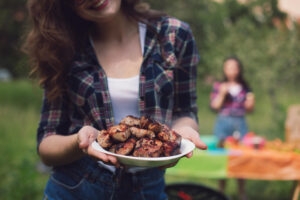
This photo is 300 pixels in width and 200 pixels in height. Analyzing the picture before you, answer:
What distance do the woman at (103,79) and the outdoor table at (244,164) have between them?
251 centimetres

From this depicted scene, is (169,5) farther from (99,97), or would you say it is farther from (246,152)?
(99,97)

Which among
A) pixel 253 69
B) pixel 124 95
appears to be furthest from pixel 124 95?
pixel 253 69

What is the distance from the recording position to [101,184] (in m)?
1.65

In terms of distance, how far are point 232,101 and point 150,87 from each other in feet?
13.6

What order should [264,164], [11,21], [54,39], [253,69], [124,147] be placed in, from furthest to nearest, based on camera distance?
[11,21] < [253,69] < [264,164] < [54,39] < [124,147]

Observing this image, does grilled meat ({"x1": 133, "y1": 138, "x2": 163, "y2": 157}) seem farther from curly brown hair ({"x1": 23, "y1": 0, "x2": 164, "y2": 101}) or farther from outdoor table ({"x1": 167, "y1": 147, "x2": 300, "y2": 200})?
outdoor table ({"x1": 167, "y1": 147, "x2": 300, "y2": 200})

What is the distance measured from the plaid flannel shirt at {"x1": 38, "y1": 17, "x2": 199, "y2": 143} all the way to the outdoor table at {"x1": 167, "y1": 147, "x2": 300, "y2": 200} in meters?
2.48

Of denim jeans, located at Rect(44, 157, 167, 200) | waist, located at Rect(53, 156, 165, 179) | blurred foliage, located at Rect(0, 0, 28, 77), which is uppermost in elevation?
blurred foliage, located at Rect(0, 0, 28, 77)

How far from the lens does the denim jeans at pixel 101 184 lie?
1647mm

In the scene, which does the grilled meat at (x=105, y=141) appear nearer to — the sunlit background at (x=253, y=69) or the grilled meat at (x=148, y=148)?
the grilled meat at (x=148, y=148)

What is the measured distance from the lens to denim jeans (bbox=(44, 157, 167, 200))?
5.41ft

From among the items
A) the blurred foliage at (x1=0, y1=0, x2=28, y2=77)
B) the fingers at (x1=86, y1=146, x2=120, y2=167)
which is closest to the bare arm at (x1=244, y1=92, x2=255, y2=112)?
the fingers at (x1=86, y1=146, x2=120, y2=167)

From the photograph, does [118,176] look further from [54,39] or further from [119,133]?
[54,39]

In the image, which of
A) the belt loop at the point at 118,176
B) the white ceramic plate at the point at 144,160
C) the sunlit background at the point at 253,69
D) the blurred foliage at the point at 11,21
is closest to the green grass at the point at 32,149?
the sunlit background at the point at 253,69
